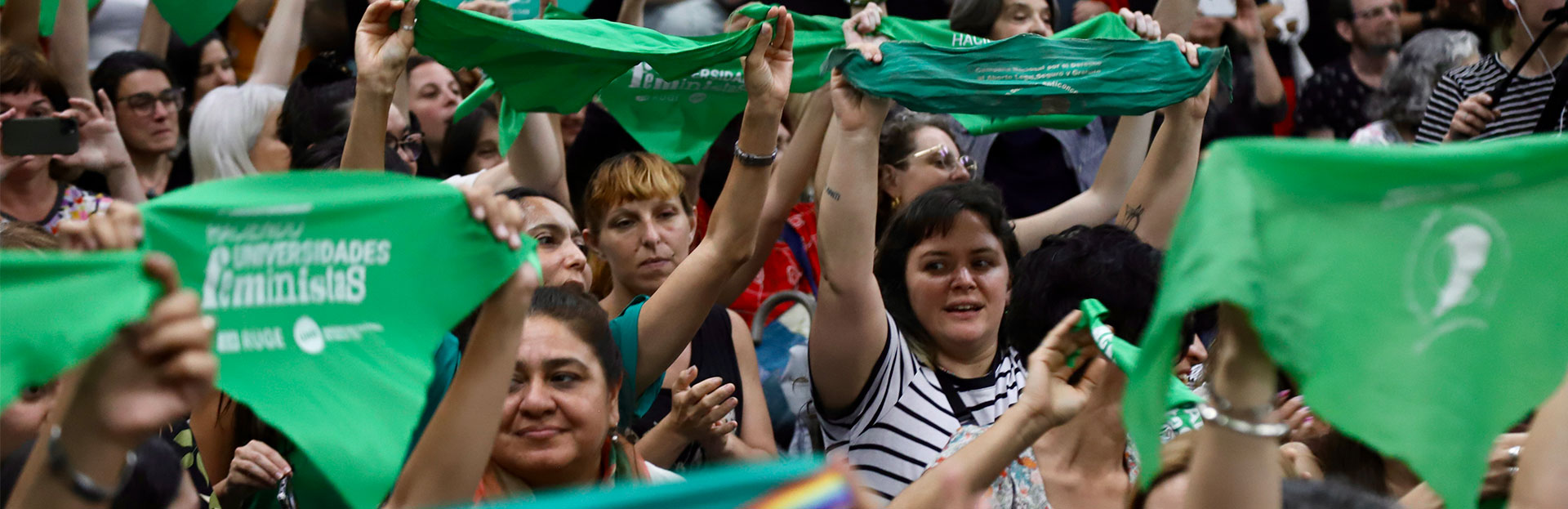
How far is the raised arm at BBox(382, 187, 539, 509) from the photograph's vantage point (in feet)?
6.61

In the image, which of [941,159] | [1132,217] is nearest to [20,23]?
[941,159]

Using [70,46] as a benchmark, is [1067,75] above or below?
below

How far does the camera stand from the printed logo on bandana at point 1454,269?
185cm

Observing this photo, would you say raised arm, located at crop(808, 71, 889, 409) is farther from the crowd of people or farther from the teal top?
the teal top

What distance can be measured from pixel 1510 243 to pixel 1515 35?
2.85 metres

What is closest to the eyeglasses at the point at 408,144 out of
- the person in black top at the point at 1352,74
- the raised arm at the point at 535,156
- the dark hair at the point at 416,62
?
the raised arm at the point at 535,156

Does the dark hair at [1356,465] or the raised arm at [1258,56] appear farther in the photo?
the raised arm at [1258,56]

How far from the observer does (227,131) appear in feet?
14.6

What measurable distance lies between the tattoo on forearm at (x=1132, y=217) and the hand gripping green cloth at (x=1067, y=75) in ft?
0.83

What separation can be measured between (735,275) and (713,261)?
0.91 m

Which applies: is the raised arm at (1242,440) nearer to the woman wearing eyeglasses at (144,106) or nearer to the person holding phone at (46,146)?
the person holding phone at (46,146)

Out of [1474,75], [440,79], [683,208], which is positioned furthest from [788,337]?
[1474,75]

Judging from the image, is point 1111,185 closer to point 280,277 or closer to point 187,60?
point 280,277

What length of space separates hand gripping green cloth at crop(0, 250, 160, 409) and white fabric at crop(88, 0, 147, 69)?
4.02 meters
